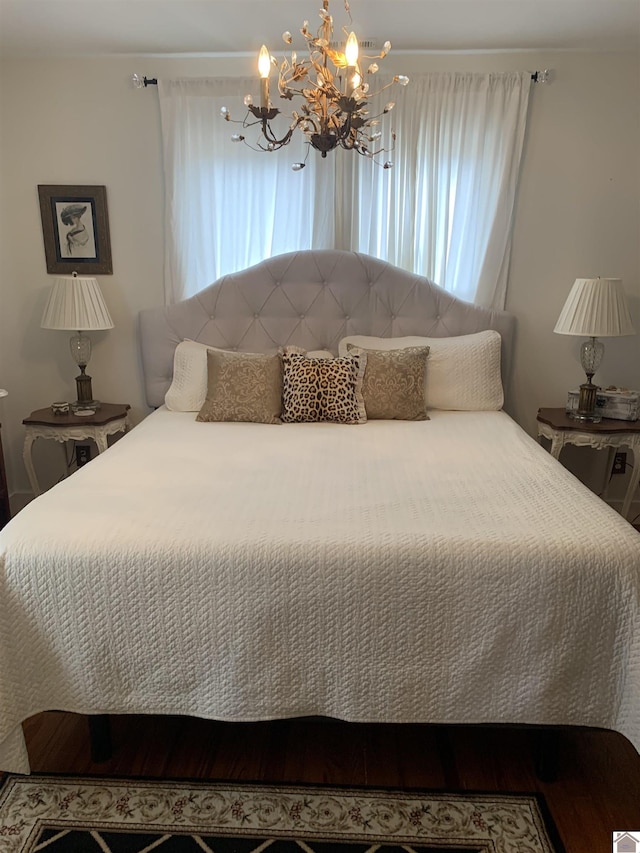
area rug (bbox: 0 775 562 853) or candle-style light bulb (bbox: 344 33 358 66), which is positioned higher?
candle-style light bulb (bbox: 344 33 358 66)

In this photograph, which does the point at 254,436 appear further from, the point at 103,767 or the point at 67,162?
the point at 67,162

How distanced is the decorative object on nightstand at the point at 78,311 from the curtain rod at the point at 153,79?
999mm

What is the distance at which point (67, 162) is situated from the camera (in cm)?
325

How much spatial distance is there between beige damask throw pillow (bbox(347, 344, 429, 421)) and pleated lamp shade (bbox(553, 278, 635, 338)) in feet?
2.60

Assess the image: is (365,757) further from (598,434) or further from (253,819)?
(598,434)

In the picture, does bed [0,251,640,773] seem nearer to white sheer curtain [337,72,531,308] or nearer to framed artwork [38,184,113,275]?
white sheer curtain [337,72,531,308]

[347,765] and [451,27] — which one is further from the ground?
[451,27]

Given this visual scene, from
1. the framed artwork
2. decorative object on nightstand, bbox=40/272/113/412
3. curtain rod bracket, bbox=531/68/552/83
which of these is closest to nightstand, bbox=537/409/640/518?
curtain rod bracket, bbox=531/68/552/83

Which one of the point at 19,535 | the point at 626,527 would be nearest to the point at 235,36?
the point at 19,535

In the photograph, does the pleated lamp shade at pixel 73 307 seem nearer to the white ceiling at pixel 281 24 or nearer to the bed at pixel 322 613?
the white ceiling at pixel 281 24

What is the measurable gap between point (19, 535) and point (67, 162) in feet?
7.71

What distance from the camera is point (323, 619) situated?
5.26ft

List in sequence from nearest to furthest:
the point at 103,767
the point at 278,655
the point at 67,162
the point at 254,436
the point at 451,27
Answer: the point at 278,655
the point at 103,767
the point at 254,436
the point at 451,27
the point at 67,162

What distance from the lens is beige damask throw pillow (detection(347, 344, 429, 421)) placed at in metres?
2.85
